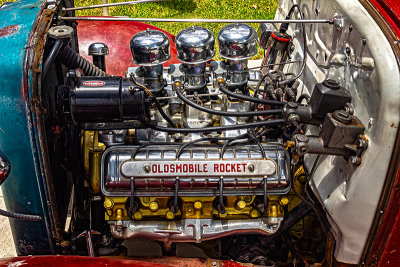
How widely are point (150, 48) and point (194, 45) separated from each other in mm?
237

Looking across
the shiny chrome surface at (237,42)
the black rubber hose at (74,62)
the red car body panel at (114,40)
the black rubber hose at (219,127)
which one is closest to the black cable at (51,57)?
the black rubber hose at (74,62)

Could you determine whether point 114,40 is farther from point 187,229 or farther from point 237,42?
point 187,229

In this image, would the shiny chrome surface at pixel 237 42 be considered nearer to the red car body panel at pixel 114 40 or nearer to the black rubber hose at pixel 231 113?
the black rubber hose at pixel 231 113

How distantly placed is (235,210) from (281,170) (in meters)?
0.34

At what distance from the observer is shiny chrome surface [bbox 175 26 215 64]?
2373 mm

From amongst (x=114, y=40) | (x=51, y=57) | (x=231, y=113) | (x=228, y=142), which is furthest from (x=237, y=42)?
(x=114, y=40)

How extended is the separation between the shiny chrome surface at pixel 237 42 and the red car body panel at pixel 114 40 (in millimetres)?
1175

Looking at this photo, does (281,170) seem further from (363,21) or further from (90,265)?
(90,265)

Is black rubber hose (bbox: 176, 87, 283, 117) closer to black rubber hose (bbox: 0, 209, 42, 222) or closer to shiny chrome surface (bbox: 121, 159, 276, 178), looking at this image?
shiny chrome surface (bbox: 121, 159, 276, 178)

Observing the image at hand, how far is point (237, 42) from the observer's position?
7.86ft

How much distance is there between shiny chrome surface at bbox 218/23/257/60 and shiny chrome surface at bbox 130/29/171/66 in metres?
0.32

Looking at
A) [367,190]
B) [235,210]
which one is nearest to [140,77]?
[235,210]

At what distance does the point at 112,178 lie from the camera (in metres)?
2.20

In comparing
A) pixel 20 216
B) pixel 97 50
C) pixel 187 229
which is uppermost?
pixel 97 50
